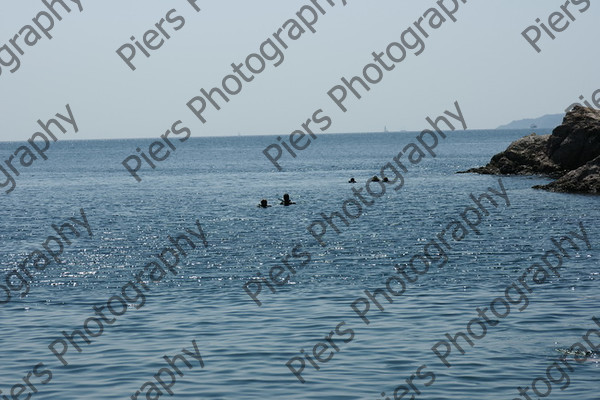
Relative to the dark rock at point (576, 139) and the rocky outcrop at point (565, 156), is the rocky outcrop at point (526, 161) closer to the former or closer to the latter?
the rocky outcrop at point (565, 156)

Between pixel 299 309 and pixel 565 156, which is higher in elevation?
pixel 565 156

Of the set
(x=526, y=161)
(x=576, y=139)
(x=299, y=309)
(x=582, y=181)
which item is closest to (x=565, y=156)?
(x=576, y=139)

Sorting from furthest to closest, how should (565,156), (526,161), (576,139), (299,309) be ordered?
1. (526,161)
2. (565,156)
3. (576,139)
4. (299,309)

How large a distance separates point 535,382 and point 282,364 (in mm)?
5502

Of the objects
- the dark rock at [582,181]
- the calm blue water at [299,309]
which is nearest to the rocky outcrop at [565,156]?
the dark rock at [582,181]

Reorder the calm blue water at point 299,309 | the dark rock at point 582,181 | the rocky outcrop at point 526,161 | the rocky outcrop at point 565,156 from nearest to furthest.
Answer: the calm blue water at point 299,309 < the dark rock at point 582,181 < the rocky outcrop at point 565,156 < the rocky outcrop at point 526,161

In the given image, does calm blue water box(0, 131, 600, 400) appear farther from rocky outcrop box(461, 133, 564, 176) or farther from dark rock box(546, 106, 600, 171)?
rocky outcrop box(461, 133, 564, 176)

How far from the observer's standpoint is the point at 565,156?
71875 millimetres

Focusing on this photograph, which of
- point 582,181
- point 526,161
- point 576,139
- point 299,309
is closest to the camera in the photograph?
point 299,309

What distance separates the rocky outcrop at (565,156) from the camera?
2311 inches

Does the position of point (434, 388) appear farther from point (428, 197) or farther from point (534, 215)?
point (428, 197)

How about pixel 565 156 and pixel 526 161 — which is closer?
pixel 565 156

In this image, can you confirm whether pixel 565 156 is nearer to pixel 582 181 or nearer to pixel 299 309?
pixel 582 181

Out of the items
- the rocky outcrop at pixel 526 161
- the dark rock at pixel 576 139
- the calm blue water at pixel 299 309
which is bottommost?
the calm blue water at pixel 299 309
